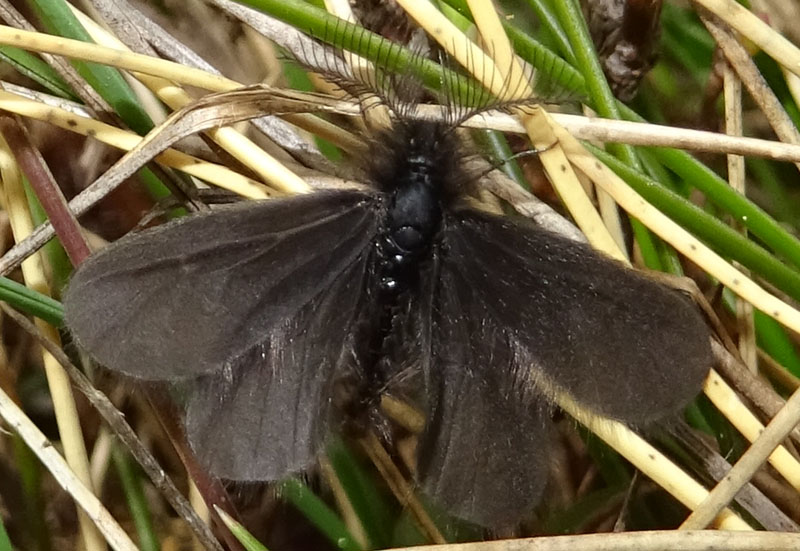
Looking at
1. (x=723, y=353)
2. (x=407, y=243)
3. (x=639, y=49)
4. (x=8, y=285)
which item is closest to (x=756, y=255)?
(x=723, y=353)

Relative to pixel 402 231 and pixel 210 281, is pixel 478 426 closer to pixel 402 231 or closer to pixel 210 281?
pixel 402 231

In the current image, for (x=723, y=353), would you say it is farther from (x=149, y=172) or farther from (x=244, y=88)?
(x=149, y=172)

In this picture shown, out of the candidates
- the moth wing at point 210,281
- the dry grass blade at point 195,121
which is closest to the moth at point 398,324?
the moth wing at point 210,281

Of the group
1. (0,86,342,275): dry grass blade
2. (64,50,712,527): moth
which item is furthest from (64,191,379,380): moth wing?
(0,86,342,275): dry grass blade

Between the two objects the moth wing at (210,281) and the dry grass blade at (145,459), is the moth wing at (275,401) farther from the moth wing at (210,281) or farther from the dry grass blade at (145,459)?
the dry grass blade at (145,459)

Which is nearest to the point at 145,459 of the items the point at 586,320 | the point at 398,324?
the point at 398,324

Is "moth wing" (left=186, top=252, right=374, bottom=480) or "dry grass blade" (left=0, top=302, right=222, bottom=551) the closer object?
"moth wing" (left=186, top=252, right=374, bottom=480)

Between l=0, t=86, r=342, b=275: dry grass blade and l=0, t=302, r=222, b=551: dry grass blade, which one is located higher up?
l=0, t=86, r=342, b=275: dry grass blade

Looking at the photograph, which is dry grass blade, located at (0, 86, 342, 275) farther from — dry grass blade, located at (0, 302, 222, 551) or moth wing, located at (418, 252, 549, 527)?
moth wing, located at (418, 252, 549, 527)
